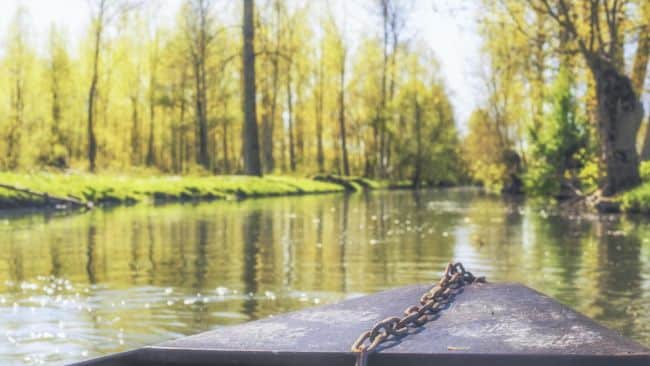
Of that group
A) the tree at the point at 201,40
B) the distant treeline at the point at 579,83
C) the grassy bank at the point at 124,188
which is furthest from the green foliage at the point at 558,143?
the tree at the point at 201,40

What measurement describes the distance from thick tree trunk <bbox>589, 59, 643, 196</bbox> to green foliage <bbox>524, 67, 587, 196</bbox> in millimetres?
5070

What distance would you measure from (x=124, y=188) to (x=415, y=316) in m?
25.7

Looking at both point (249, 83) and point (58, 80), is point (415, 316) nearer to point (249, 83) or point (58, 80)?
point (249, 83)

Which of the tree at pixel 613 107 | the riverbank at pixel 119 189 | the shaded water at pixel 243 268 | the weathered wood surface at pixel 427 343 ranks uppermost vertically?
the tree at pixel 613 107

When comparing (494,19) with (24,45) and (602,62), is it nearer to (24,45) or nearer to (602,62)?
(602,62)

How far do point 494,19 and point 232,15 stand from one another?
90.5ft

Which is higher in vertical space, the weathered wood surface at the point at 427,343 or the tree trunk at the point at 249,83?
the tree trunk at the point at 249,83

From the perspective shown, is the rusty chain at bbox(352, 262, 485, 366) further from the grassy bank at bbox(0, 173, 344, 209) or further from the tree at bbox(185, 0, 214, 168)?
the tree at bbox(185, 0, 214, 168)

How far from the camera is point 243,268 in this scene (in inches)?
389

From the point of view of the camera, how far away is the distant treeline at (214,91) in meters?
42.2

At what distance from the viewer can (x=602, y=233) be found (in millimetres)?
14562

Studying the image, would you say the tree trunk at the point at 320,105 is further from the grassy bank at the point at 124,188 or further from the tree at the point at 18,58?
the tree at the point at 18,58

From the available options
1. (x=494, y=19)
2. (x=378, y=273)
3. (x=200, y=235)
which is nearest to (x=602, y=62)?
(x=494, y=19)

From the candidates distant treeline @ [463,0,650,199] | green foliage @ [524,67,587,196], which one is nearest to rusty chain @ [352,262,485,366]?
distant treeline @ [463,0,650,199]
